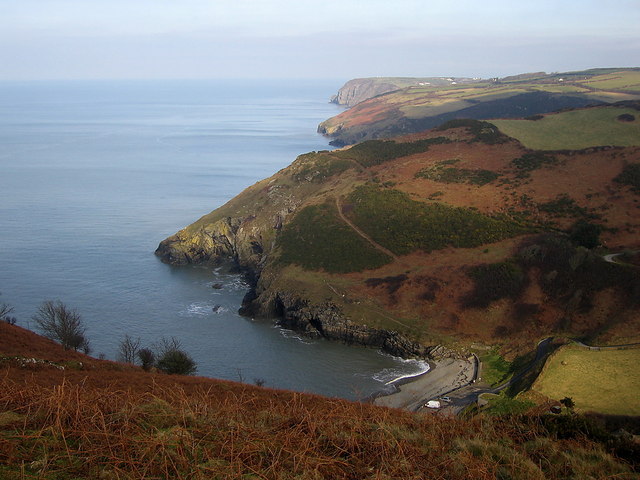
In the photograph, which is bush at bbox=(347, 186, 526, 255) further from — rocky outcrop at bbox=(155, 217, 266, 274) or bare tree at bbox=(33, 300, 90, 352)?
bare tree at bbox=(33, 300, 90, 352)

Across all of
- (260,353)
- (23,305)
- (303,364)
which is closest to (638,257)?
(303,364)

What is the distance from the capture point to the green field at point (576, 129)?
54031 mm

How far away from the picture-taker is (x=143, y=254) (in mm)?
54969

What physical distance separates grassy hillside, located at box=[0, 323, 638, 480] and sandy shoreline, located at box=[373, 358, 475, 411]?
16087 millimetres

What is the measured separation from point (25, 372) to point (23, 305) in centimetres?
2806

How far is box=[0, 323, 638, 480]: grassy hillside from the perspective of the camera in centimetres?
809

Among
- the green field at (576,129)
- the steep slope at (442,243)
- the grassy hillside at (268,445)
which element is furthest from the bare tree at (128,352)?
the green field at (576,129)

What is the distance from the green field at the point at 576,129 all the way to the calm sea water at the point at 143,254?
34011 millimetres

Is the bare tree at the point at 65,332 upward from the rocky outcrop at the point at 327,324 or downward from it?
upward

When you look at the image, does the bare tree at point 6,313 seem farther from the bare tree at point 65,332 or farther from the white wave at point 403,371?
the white wave at point 403,371

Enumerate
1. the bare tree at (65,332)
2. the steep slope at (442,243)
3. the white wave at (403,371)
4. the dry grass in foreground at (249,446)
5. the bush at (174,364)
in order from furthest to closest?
the steep slope at (442,243)
the white wave at (403,371)
the bare tree at (65,332)
the bush at (174,364)
the dry grass in foreground at (249,446)

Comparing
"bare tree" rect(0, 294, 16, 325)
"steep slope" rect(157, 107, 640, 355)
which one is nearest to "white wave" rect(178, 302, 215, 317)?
"steep slope" rect(157, 107, 640, 355)

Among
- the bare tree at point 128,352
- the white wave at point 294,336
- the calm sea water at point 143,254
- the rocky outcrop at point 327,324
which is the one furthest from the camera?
the white wave at point 294,336

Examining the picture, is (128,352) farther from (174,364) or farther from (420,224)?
(420,224)
